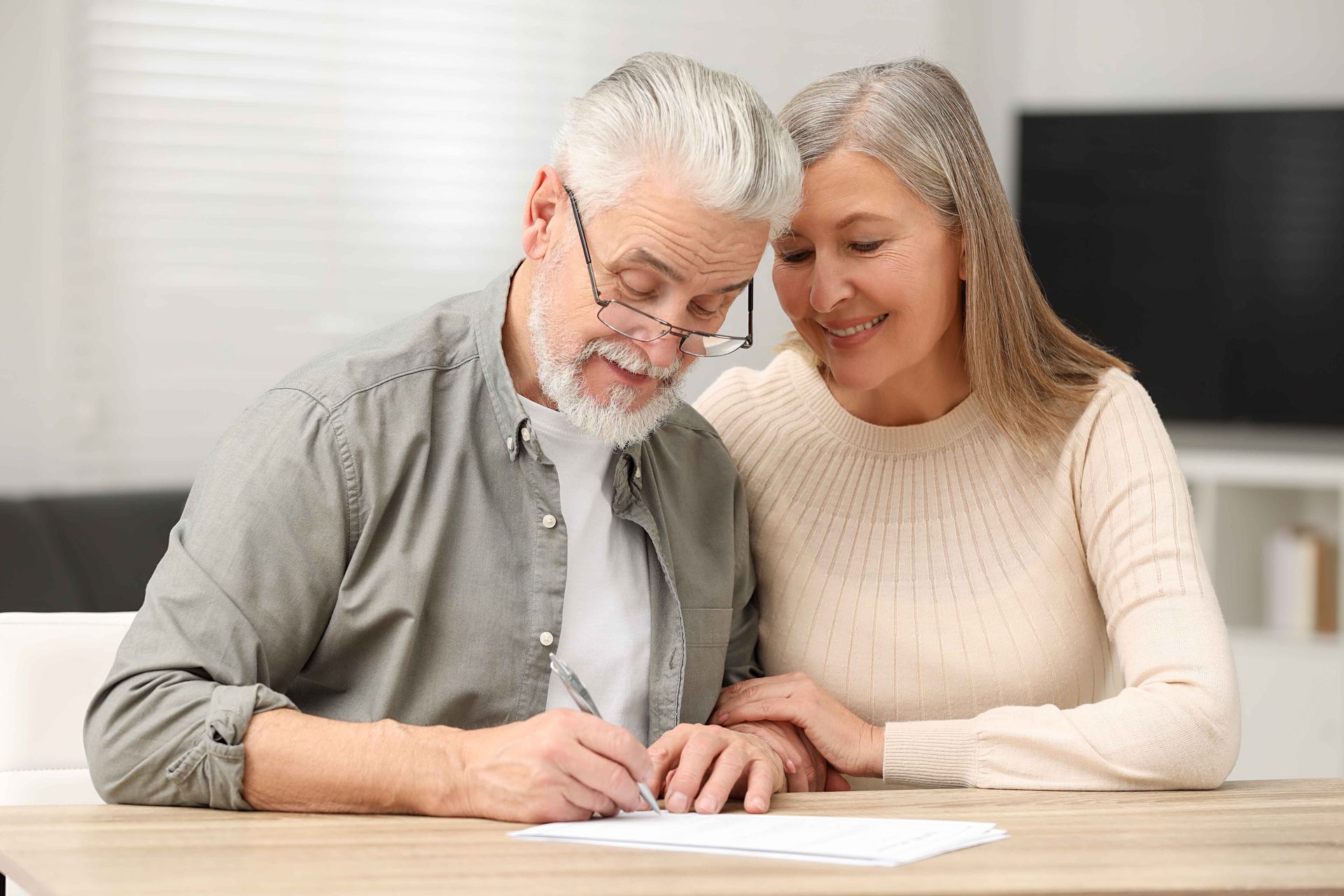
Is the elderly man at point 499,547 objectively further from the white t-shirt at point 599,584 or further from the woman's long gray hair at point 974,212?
the woman's long gray hair at point 974,212

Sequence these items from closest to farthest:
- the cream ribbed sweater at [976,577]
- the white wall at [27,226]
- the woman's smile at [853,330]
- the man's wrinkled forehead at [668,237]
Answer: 1. the man's wrinkled forehead at [668,237]
2. the cream ribbed sweater at [976,577]
3. the woman's smile at [853,330]
4. the white wall at [27,226]

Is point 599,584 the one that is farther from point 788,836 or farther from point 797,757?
point 788,836

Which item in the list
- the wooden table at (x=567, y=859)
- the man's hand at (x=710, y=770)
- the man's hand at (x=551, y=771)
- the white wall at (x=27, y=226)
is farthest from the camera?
the white wall at (x=27, y=226)

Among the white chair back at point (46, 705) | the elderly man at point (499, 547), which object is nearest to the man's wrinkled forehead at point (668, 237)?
the elderly man at point (499, 547)

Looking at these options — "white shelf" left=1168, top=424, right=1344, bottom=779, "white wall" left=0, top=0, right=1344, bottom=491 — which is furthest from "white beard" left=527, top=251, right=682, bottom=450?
"white shelf" left=1168, top=424, right=1344, bottom=779

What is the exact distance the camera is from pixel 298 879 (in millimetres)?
958

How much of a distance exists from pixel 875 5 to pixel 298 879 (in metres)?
3.78

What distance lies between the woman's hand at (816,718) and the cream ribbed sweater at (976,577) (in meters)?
0.04

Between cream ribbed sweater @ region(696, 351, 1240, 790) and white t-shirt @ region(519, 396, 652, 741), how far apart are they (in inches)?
12.0

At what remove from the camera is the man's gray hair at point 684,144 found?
4.67 ft

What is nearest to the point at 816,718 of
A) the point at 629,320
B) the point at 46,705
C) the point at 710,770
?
the point at 710,770

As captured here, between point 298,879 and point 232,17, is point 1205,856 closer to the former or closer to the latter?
point 298,879

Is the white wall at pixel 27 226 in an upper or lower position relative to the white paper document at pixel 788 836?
upper

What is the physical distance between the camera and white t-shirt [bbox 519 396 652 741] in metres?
1.55
